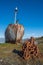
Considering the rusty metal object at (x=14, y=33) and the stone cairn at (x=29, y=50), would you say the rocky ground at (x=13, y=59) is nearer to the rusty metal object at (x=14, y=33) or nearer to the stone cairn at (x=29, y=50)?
the stone cairn at (x=29, y=50)

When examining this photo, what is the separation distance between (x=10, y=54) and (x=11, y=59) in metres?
2.82

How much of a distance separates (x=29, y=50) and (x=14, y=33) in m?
9.26

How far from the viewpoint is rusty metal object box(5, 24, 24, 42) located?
48.5m

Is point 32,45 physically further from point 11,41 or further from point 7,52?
point 11,41

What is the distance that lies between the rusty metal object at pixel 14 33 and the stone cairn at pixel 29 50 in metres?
7.63

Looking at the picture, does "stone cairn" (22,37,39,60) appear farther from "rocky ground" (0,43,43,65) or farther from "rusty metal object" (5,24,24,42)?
"rusty metal object" (5,24,24,42)

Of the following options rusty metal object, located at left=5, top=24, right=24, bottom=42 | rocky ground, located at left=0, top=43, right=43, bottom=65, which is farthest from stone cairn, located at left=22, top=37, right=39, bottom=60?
rusty metal object, located at left=5, top=24, right=24, bottom=42

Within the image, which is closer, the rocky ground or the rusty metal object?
the rocky ground

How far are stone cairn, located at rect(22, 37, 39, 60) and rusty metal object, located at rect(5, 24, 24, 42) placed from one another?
7634 mm

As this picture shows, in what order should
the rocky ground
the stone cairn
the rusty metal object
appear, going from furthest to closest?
the rusty metal object → the stone cairn → the rocky ground

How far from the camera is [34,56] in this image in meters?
39.1

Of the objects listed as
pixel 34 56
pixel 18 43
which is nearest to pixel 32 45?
pixel 34 56

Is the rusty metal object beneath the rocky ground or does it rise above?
above

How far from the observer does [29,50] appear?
4019 centimetres
